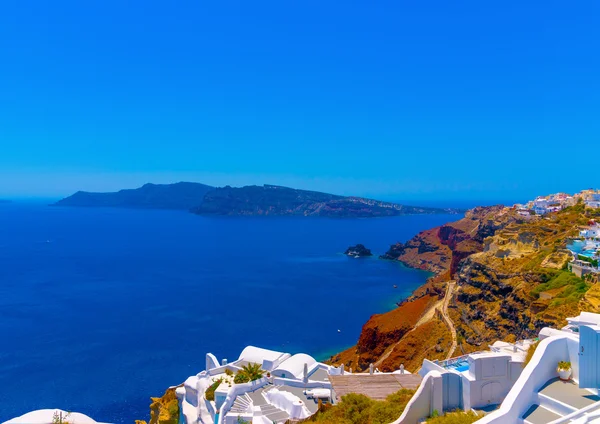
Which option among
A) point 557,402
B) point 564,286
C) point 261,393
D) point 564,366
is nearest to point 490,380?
point 564,366

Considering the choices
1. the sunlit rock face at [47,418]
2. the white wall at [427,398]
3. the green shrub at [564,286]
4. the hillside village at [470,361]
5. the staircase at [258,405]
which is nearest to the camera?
the hillside village at [470,361]

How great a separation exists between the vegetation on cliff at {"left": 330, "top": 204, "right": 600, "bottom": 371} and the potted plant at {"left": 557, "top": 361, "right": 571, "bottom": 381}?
13319mm

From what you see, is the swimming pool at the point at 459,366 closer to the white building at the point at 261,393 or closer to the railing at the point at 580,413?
the railing at the point at 580,413

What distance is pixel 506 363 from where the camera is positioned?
9266 millimetres

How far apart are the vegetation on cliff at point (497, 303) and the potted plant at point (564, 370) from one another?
13.3 metres

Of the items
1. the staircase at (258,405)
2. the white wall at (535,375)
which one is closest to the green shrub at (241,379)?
the staircase at (258,405)

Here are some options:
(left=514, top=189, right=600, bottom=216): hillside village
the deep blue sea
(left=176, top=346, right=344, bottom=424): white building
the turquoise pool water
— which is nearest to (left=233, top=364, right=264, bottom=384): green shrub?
(left=176, top=346, right=344, bottom=424): white building

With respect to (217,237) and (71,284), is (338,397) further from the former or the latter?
(217,237)

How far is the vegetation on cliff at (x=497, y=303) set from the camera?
26.9 meters

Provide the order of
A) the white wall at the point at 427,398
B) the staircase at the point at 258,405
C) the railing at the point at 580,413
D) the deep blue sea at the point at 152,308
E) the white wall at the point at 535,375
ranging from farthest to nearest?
the deep blue sea at the point at 152,308 → the staircase at the point at 258,405 → the white wall at the point at 427,398 → the white wall at the point at 535,375 → the railing at the point at 580,413

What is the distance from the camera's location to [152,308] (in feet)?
194

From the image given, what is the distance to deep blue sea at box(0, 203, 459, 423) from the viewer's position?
119 ft

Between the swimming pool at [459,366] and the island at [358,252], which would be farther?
the island at [358,252]

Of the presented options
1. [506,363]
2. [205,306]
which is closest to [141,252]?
[205,306]
